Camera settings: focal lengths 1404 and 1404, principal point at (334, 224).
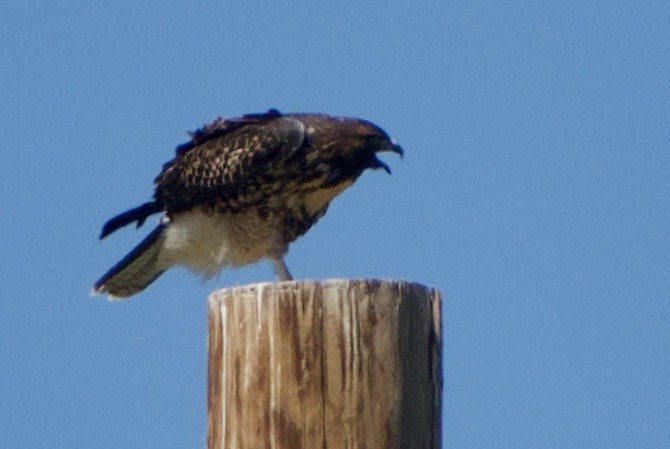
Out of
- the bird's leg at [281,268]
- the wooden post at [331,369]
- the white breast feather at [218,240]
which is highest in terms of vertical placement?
the white breast feather at [218,240]

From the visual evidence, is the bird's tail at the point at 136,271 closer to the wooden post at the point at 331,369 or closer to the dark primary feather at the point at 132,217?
the dark primary feather at the point at 132,217

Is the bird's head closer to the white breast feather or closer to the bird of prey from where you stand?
the bird of prey

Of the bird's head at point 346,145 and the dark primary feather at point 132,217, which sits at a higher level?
the bird's head at point 346,145

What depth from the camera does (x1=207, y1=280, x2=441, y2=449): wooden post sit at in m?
3.18

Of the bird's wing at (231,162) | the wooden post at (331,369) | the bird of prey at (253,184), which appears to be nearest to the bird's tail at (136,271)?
the bird of prey at (253,184)

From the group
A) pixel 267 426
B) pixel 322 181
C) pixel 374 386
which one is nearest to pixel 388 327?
pixel 374 386

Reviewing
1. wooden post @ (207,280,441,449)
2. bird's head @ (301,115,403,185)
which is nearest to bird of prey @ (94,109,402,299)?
bird's head @ (301,115,403,185)

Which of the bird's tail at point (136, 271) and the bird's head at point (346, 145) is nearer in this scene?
the bird's head at point (346, 145)

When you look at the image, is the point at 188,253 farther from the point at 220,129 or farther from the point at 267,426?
the point at 267,426

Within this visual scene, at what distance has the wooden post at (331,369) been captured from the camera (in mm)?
3176

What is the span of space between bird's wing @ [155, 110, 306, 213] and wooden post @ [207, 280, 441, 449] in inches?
167

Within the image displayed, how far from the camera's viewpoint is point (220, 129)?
7895 millimetres

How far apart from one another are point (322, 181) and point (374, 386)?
4365mm

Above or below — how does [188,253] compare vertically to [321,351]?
above
